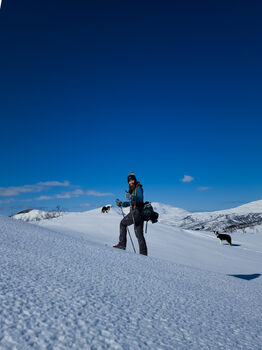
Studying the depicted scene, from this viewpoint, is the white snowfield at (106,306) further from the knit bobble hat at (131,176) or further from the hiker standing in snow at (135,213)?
the knit bobble hat at (131,176)

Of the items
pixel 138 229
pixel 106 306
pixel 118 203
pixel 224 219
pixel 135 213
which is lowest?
pixel 106 306

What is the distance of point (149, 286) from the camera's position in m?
1.70

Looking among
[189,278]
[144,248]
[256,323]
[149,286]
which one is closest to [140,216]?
[144,248]

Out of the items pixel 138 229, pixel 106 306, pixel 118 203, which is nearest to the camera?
pixel 106 306

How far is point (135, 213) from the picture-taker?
446 centimetres

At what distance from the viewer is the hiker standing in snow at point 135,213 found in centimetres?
440

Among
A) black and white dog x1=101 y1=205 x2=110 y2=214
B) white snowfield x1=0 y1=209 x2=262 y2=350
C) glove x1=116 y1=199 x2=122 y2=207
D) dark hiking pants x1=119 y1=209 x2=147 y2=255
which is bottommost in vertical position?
white snowfield x1=0 y1=209 x2=262 y2=350

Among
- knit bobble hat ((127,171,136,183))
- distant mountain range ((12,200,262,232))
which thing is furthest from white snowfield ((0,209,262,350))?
distant mountain range ((12,200,262,232))

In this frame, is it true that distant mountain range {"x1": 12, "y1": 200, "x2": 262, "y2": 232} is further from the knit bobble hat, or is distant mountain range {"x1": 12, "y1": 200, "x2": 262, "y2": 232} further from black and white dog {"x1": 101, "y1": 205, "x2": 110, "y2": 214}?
the knit bobble hat

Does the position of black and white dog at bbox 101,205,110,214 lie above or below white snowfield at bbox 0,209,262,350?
above

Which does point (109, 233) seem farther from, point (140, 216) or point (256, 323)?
point (256, 323)

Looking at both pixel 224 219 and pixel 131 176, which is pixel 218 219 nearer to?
pixel 224 219

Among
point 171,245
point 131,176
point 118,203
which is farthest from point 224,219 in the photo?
point 131,176

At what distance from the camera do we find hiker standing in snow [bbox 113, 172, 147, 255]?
14.4 feet
